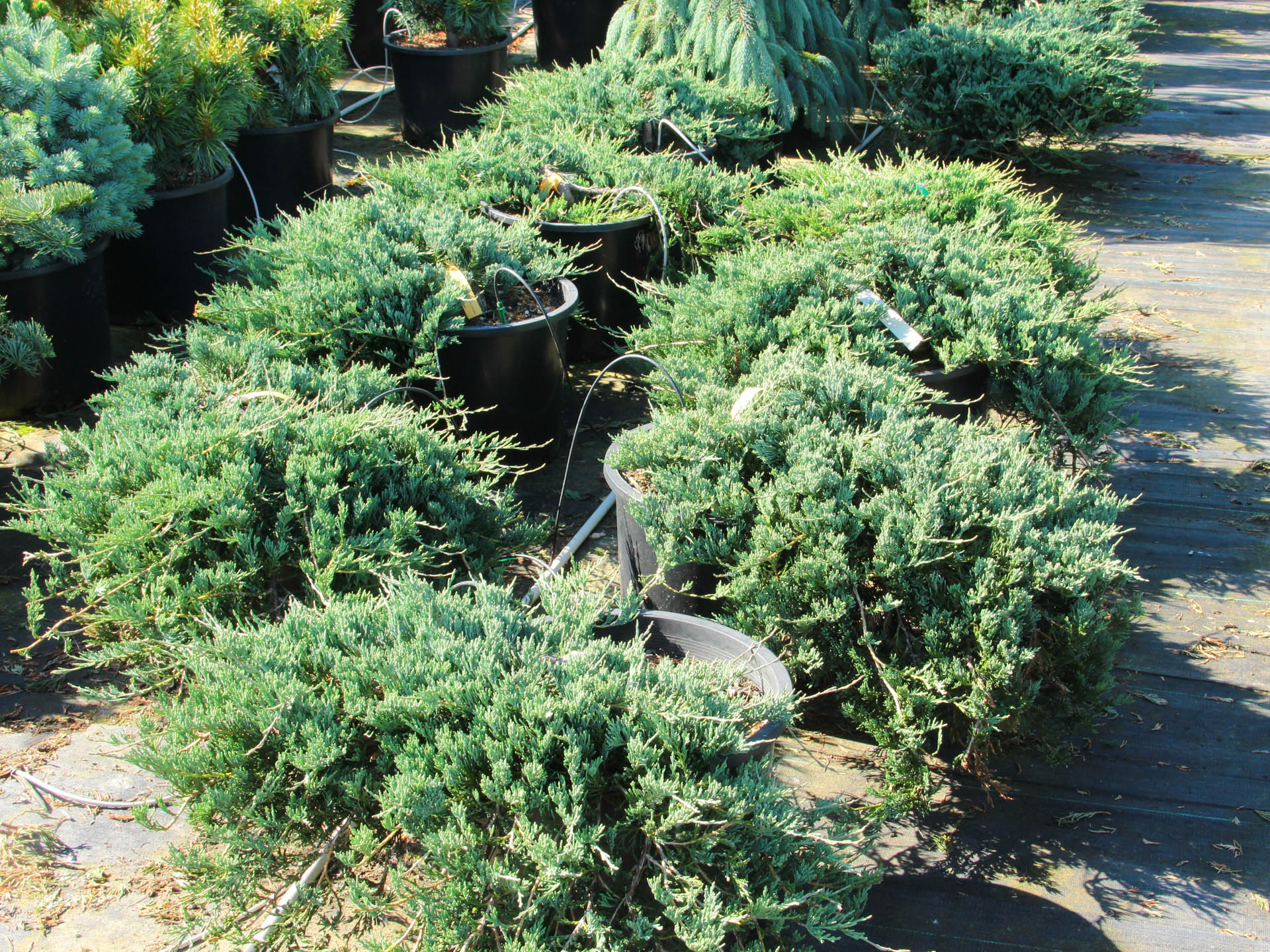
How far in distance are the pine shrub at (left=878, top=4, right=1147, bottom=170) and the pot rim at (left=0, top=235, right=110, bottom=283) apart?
4.96 metres

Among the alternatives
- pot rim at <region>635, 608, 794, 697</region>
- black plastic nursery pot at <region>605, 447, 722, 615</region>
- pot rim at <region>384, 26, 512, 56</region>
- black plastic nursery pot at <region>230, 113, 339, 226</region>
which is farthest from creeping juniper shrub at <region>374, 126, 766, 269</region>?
pot rim at <region>384, 26, 512, 56</region>

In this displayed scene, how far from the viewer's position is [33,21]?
380 centimetres

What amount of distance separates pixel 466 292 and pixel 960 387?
1.63 m

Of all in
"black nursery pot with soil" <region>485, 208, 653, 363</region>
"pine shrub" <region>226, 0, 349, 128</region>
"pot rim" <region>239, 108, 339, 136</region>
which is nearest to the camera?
"black nursery pot with soil" <region>485, 208, 653, 363</region>

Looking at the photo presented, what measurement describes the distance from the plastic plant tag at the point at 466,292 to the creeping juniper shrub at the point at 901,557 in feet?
3.33

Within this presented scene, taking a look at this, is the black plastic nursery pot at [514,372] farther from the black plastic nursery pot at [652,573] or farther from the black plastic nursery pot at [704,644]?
the black plastic nursery pot at [704,644]

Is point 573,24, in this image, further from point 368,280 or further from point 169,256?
point 368,280

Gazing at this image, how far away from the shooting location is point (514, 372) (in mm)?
3461

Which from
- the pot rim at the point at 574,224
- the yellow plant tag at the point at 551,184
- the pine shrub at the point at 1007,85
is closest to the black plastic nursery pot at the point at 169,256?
the pot rim at the point at 574,224

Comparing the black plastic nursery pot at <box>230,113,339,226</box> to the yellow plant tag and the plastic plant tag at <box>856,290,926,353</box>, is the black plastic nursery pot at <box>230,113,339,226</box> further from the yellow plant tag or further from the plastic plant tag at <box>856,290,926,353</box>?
the plastic plant tag at <box>856,290,926,353</box>

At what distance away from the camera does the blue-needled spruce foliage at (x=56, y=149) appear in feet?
11.0

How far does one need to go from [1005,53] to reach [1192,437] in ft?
11.5

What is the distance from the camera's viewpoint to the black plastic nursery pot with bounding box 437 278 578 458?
A: 3.36 metres

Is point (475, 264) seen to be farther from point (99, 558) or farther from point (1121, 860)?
point (1121, 860)
